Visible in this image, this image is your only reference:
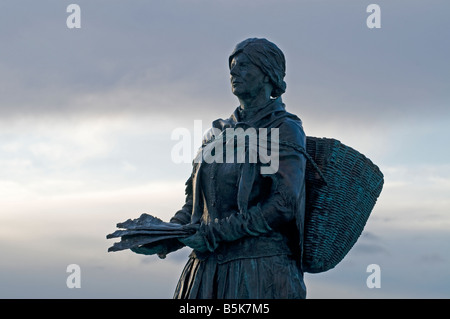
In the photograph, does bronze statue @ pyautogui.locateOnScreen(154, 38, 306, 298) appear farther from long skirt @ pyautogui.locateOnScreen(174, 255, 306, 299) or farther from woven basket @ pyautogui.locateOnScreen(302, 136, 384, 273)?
woven basket @ pyautogui.locateOnScreen(302, 136, 384, 273)

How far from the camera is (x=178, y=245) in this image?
18078mm

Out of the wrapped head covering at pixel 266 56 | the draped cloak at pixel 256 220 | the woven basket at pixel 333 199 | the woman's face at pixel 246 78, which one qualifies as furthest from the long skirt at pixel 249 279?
the wrapped head covering at pixel 266 56

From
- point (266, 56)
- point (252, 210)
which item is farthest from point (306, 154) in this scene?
point (266, 56)

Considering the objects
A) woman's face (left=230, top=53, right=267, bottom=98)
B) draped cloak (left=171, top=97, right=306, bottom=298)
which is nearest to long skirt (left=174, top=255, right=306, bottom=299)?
draped cloak (left=171, top=97, right=306, bottom=298)

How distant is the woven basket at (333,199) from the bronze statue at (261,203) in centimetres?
1

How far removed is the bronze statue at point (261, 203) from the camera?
57.5 feet

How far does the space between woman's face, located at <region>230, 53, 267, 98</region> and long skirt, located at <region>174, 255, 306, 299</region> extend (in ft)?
6.85

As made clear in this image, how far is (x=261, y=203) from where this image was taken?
17.6m

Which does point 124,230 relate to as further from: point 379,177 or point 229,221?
point 379,177

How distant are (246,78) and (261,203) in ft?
5.33

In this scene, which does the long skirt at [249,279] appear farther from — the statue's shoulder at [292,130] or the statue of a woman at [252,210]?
the statue's shoulder at [292,130]

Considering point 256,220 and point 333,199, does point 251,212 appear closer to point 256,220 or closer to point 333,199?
point 256,220
